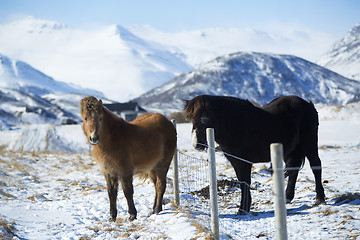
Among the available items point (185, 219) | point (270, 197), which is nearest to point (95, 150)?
point (185, 219)

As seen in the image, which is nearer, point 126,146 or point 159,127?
point 126,146

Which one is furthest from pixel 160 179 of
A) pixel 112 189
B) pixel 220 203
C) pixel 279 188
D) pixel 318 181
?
pixel 279 188

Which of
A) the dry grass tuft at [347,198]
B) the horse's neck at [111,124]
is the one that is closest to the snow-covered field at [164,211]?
the dry grass tuft at [347,198]

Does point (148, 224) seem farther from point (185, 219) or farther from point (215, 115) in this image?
Result: point (215, 115)

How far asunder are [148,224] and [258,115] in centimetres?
298

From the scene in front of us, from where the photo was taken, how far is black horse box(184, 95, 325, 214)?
7000 mm

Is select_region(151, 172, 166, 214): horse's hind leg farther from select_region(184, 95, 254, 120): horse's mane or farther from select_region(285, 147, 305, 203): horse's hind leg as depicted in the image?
select_region(285, 147, 305, 203): horse's hind leg

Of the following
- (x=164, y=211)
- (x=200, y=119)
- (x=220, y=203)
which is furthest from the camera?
(x=220, y=203)

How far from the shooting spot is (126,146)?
700 cm

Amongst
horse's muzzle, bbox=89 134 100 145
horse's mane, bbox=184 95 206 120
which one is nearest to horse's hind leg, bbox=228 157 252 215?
horse's mane, bbox=184 95 206 120

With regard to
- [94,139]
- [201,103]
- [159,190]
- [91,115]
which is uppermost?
[201,103]

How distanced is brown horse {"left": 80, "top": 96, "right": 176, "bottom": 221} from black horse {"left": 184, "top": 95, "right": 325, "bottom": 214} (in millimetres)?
930

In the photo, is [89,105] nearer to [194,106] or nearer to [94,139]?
[94,139]

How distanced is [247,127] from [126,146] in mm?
2361
